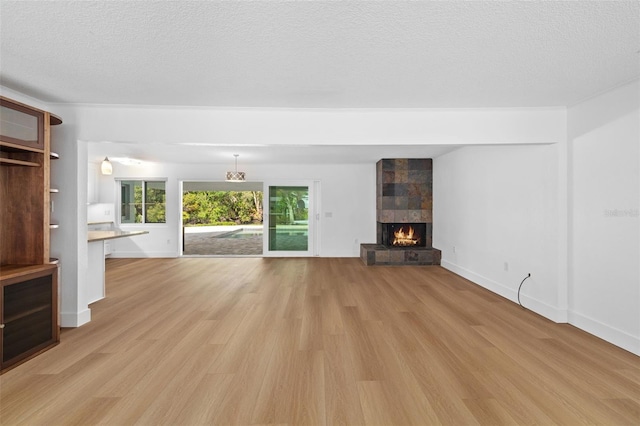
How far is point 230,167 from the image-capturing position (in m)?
7.71

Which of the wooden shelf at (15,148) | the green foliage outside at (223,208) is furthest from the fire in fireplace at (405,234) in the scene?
the green foliage outside at (223,208)

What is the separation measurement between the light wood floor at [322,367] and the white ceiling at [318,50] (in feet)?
7.55

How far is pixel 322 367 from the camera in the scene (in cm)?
241

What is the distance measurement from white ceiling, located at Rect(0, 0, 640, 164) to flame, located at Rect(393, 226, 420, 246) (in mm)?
4213

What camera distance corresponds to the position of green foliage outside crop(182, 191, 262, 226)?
58.2 feet

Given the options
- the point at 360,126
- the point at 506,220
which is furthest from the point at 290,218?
the point at 506,220

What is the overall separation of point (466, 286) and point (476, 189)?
5.12ft

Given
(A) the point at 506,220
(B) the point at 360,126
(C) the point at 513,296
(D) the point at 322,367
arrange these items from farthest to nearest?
(A) the point at 506,220 < (C) the point at 513,296 < (B) the point at 360,126 < (D) the point at 322,367

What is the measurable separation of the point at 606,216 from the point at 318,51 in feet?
10.1

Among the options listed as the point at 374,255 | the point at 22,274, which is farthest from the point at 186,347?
the point at 374,255

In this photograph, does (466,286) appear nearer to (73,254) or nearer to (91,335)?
(91,335)

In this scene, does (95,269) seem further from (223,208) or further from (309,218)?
(223,208)

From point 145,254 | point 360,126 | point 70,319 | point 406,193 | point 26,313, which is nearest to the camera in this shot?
point 26,313

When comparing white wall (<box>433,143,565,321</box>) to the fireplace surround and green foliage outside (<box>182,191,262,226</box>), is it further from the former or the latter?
green foliage outside (<box>182,191,262,226</box>)
